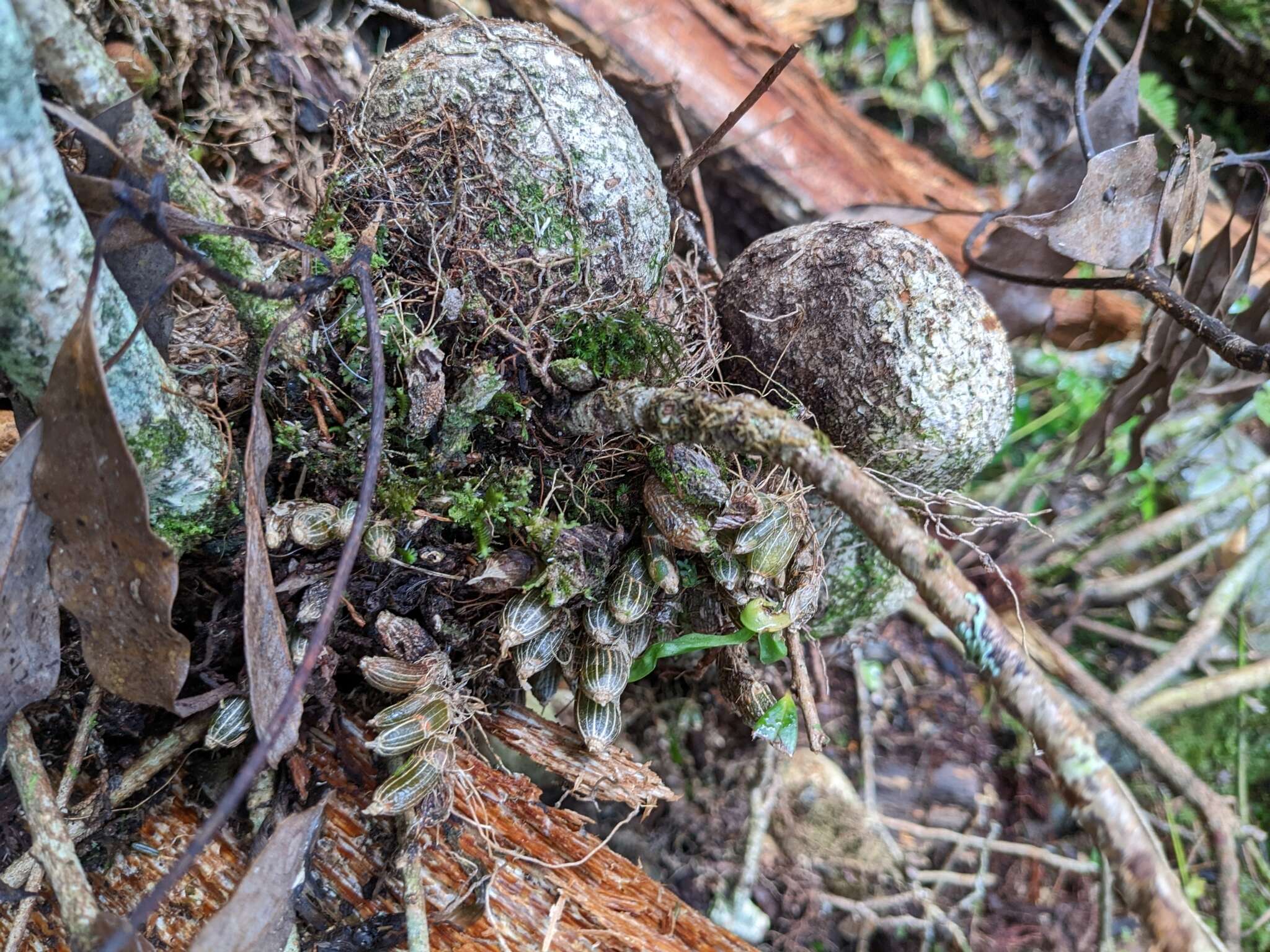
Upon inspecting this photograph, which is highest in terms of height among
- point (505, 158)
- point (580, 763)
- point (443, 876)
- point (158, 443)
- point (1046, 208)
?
point (1046, 208)

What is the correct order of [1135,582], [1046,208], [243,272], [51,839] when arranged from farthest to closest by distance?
[1135,582]
[1046,208]
[243,272]
[51,839]

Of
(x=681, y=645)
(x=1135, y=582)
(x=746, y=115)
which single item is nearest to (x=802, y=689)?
(x=681, y=645)

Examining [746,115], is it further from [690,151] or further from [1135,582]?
[1135,582]

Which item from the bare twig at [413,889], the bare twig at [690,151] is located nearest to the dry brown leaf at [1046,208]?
the bare twig at [690,151]

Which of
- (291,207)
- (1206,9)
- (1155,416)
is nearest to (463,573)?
(291,207)

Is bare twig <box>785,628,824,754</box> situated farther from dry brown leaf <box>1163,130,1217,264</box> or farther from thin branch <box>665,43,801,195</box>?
dry brown leaf <box>1163,130,1217,264</box>

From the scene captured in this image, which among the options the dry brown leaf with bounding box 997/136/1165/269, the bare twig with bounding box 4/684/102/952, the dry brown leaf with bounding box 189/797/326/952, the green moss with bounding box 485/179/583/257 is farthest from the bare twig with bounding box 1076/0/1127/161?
the bare twig with bounding box 4/684/102/952
